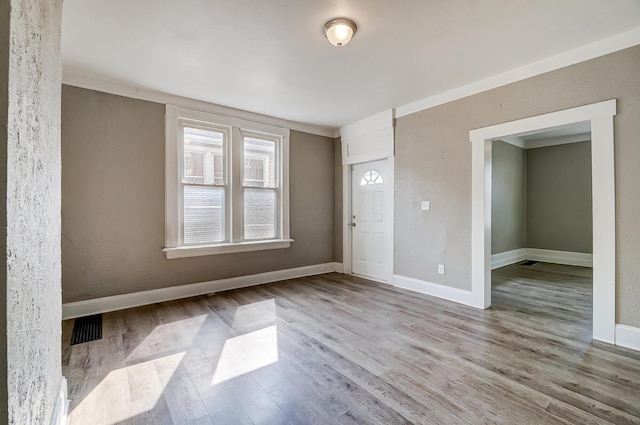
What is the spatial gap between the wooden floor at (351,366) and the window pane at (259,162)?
1.99 meters

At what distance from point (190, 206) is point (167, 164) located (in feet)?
2.08

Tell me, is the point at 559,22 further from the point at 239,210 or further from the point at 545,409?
the point at 239,210

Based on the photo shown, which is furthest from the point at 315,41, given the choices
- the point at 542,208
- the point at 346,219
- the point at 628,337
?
the point at 542,208

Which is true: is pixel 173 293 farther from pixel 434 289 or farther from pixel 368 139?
pixel 368 139

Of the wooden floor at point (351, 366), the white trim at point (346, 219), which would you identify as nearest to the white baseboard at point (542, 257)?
the wooden floor at point (351, 366)

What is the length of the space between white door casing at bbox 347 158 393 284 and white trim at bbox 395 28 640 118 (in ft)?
3.71

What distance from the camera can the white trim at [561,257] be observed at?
5.88m

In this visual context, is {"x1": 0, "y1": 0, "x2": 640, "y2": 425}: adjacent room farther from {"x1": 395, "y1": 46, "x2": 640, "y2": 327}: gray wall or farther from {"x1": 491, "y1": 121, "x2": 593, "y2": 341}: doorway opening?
{"x1": 491, "y1": 121, "x2": 593, "y2": 341}: doorway opening

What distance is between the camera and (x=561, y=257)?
6184 millimetres

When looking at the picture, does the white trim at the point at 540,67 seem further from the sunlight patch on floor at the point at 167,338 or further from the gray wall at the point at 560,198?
the gray wall at the point at 560,198

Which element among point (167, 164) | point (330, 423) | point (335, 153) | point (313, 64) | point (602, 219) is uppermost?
point (313, 64)

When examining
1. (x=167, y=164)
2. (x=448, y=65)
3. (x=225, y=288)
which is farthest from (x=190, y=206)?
(x=448, y=65)

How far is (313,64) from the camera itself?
297 cm

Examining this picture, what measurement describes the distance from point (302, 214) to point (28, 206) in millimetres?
4285
